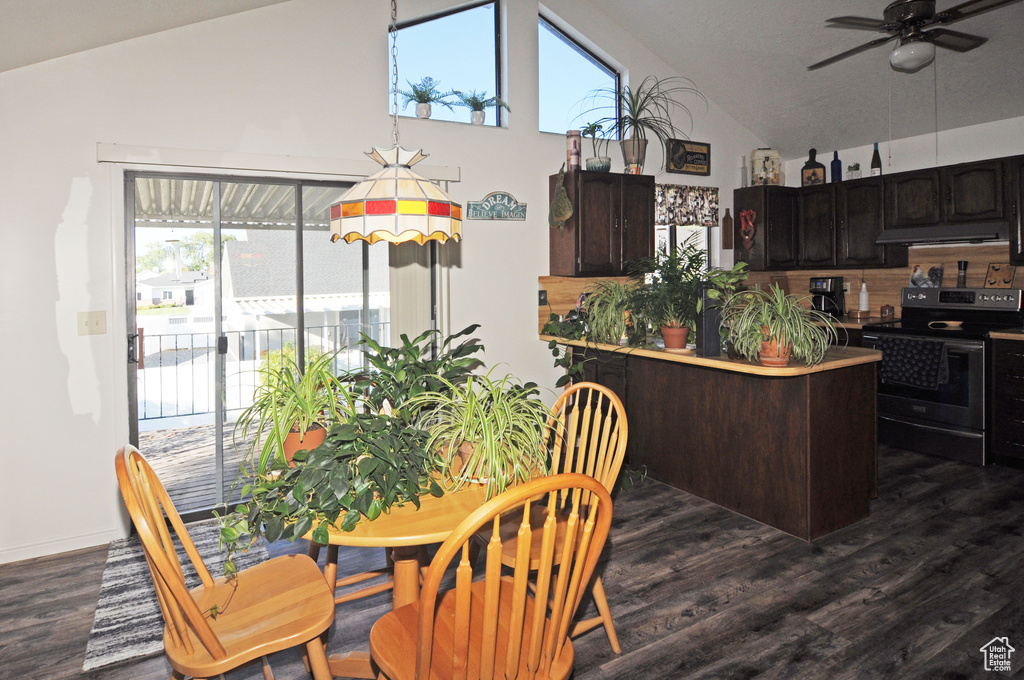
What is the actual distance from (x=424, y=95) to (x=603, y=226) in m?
1.56

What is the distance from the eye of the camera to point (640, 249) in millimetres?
4828

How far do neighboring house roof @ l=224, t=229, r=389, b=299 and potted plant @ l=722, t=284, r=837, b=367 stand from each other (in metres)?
2.27

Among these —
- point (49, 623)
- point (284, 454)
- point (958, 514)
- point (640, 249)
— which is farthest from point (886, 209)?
point (49, 623)

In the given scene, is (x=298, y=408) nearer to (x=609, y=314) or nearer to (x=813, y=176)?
(x=609, y=314)

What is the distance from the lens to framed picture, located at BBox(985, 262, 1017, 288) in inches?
177

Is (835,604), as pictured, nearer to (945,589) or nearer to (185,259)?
(945,589)

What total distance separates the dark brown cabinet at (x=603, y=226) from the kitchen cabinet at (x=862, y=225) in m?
1.74

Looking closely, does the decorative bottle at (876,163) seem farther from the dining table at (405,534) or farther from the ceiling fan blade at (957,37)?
the dining table at (405,534)

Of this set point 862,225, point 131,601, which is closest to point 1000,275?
point 862,225

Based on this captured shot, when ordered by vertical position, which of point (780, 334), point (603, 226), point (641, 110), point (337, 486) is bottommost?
point (337, 486)

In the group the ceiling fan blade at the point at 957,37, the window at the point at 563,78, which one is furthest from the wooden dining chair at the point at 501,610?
the window at the point at 563,78

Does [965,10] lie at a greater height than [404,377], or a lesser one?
greater

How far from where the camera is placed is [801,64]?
455 centimetres

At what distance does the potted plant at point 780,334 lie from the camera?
9.91 feet
